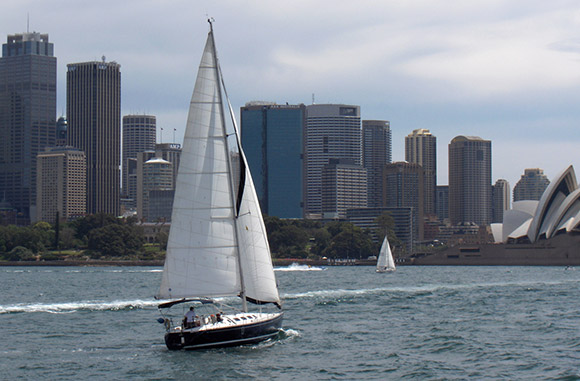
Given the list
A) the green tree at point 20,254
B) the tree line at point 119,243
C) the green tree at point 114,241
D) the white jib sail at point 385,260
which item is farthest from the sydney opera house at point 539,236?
the green tree at point 20,254

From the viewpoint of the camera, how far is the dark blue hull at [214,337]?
3269 cm

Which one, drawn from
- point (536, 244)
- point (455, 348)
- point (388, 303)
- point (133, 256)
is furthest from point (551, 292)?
point (133, 256)

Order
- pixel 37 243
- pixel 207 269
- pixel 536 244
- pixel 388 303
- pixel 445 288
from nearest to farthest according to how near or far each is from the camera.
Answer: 1. pixel 207 269
2. pixel 388 303
3. pixel 445 288
4. pixel 536 244
5. pixel 37 243

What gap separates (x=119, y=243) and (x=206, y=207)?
150 m

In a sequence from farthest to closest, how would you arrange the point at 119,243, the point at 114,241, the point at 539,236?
the point at 119,243 < the point at 114,241 < the point at 539,236

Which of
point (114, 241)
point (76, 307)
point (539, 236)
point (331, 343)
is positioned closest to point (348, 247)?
point (539, 236)

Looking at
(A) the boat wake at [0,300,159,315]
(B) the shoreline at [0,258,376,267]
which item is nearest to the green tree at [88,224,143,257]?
(B) the shoreline at [0,258,376,267]

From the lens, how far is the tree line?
180125 mm

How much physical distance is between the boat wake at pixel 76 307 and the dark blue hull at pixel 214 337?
18.8m

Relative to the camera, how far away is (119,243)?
181750 millimetres

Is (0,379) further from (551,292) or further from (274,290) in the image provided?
(551,292)

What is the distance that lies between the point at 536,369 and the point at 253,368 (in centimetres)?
898

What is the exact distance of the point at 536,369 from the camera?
31.0 meters

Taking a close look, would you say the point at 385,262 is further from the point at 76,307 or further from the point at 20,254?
the point at 20,254
